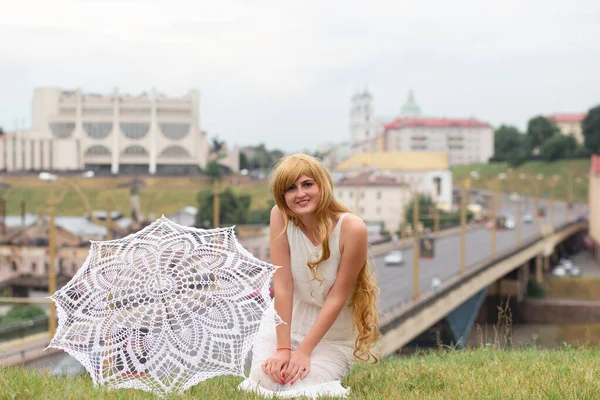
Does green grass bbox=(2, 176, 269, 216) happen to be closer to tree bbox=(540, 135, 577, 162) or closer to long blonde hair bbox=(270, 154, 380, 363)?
tree bbox=(540, 135, 577, 162)

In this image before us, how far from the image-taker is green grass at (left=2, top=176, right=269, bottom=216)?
8219 centimetres

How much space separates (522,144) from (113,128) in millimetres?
67713

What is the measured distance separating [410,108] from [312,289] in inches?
6462

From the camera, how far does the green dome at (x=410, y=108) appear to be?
16650 centimetres

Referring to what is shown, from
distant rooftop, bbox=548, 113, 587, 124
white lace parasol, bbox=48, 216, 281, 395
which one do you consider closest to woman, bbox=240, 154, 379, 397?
white lace parasol, bbox=48, 216, 281, 395

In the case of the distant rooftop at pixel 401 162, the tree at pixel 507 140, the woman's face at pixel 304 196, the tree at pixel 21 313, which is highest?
the tree at pixel 507 140

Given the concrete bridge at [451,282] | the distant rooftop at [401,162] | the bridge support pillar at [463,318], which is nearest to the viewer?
the concrete bridge at [451,282]

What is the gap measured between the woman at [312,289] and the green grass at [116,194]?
76.2 metres

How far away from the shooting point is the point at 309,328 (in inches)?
197

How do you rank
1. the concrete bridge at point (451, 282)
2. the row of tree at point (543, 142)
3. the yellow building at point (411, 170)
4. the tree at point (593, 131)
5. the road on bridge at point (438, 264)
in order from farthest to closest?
the row of tree at point (543, 142) → the tree at point (593, 131) → the yellow building at point (411, 170) → the road on bridge at point (438, 264) → the concrete bridge at point (451, 282)

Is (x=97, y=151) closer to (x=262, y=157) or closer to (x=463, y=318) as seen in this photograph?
(x=262, y=157)

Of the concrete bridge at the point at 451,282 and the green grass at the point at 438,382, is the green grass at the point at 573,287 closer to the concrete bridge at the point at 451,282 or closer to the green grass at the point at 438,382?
the concrete bridge at the point at 451,282

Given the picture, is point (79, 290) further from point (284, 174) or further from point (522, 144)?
point (522, 144)

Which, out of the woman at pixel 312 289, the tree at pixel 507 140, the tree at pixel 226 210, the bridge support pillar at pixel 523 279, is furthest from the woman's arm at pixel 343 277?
the tree at pixel 507 140
